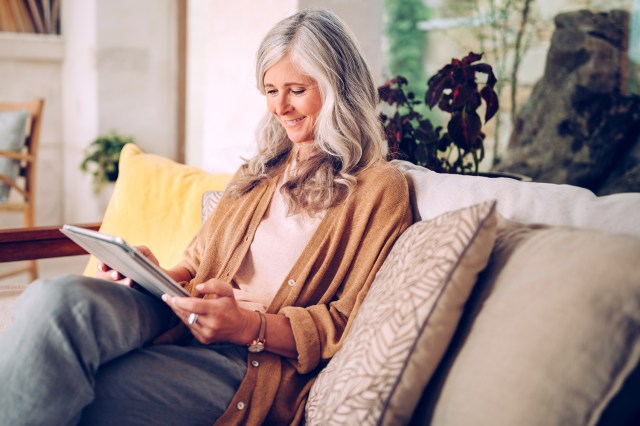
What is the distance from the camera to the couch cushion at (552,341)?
0.81 m

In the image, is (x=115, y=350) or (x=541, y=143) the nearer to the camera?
(x=115, y=350)

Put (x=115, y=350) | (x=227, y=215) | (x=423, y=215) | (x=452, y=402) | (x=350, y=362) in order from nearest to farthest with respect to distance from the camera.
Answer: (x=452, y=402)
(x=350, y=362)
(x=115, y=350)
(x=423, y=215)
(x=227, y=215)

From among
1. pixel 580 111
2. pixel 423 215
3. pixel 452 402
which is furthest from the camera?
pixel 580 111

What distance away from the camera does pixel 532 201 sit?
1245mm

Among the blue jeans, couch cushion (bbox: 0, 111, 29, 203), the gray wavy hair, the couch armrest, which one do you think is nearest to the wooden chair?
couch cushion (bbox: 0, 111, 29, 203)

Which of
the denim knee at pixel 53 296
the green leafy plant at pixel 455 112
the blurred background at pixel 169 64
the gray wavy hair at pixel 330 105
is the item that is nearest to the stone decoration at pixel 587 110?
the blurred background at pixel 169 64

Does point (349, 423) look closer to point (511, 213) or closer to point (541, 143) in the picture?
point (511, 213)

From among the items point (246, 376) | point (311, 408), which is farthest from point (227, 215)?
point (311, 408)

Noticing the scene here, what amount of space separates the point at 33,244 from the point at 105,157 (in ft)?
6.41

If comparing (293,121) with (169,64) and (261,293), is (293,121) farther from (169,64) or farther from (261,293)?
(169,64)

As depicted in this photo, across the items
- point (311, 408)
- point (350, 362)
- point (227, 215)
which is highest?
point (227, 215)

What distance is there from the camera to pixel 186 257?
67.2 inches

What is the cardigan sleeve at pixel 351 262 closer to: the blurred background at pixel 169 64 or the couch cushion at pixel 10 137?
the blurred background at pixel 169 64

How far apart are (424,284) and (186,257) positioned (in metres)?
0.84
